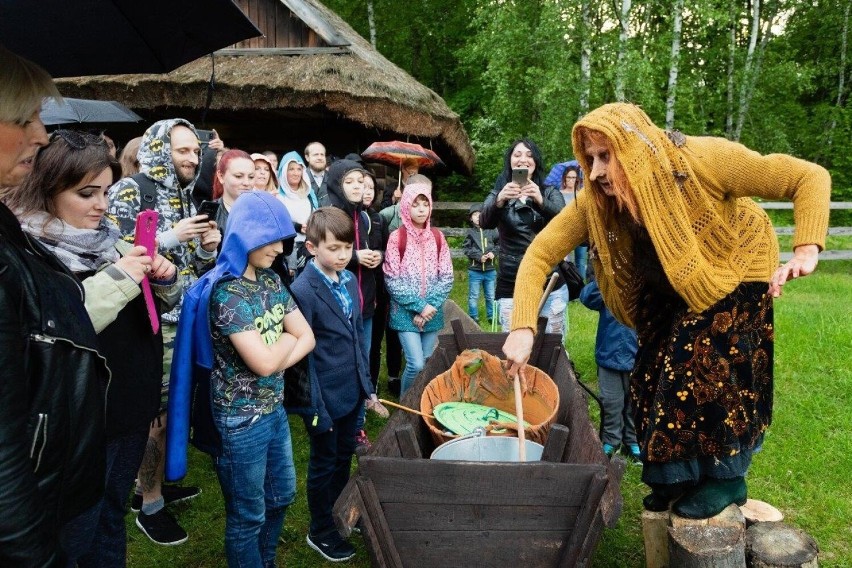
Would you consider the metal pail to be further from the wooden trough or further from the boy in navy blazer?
the boy in navy blazer

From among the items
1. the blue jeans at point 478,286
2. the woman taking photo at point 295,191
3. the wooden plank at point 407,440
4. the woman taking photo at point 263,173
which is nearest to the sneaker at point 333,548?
the wooden plank at point 407,440

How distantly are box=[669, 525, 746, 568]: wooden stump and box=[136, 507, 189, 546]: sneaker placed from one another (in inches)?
91.1

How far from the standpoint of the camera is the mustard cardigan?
1840 mm

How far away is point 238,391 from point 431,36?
18883 mm

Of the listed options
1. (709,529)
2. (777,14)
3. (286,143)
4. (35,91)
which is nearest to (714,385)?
(709,529)

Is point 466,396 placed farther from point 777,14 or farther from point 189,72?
point 777,14

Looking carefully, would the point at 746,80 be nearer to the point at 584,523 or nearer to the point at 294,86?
the point at 294,86

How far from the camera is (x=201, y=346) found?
2.15 m

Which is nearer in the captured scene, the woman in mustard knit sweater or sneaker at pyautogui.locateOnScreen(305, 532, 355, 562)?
the woman in mustard knit sweater

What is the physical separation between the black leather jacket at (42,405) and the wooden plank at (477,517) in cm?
88

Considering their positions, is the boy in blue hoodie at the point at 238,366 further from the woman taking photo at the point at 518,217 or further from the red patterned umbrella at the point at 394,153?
the red patterned umbrella at the point at 394,153

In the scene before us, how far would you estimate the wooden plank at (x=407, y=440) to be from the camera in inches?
79.2

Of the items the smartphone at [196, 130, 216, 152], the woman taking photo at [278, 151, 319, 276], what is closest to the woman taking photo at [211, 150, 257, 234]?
the smartphone at [196, 130, 216, 152]

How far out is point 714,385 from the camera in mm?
1950
